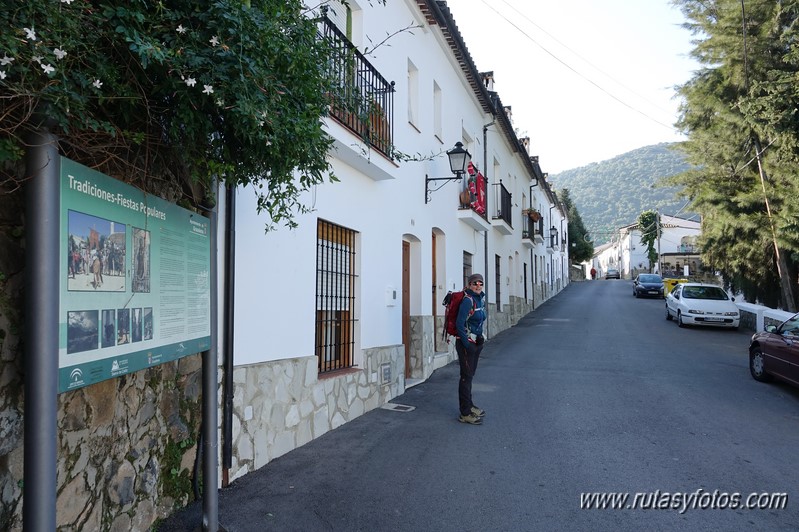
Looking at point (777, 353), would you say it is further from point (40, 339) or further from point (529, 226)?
point (529, 226)

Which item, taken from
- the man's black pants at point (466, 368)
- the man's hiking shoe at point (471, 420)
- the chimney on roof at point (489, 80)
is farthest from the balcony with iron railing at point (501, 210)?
the man's hiking shoe at point (471, 420)

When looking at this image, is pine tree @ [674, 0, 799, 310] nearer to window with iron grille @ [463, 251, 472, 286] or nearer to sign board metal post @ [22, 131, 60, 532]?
window with iron grille @ [463, 251, 472, 286]

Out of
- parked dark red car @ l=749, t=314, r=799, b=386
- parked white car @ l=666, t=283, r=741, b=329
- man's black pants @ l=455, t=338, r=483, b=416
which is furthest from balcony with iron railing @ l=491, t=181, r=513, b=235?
man's black pants @ l=455, t=338, r=483, b=416

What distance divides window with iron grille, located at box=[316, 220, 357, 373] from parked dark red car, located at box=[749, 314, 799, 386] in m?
6.34

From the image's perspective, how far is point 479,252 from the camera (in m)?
14.5

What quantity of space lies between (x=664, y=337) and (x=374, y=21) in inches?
470

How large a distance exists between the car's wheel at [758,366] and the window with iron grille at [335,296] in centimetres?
682

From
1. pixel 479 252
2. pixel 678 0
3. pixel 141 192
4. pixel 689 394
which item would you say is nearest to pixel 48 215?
pixel 141 192

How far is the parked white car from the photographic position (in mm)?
16578

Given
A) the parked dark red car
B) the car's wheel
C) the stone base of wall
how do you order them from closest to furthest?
1. the stone base of wall
2. the parked dark red car
3. the car's wheel

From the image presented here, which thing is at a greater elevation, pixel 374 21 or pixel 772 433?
pixel 374 21

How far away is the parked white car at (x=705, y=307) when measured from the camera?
16578 mm

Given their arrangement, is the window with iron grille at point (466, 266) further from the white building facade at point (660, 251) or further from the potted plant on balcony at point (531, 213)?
the white building facade at point (660, 251)

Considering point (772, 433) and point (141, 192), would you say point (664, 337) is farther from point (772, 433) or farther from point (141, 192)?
point (141, 192)
